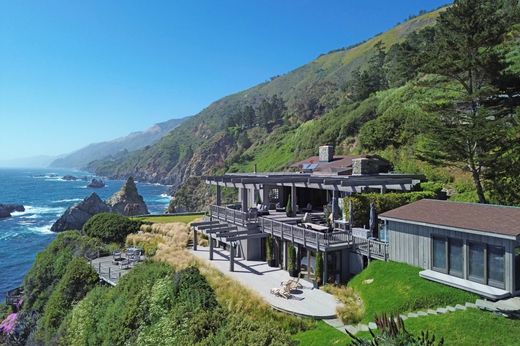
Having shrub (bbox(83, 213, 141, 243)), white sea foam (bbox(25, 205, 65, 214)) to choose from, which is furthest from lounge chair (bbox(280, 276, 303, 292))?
white sea foam (bbox(25, 205, 65, 214))

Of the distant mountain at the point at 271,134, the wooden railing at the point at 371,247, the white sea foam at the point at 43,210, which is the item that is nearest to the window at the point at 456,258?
the wooden railing at the point at 371,247

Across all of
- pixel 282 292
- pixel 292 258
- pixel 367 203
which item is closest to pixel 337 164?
pixel 367 203

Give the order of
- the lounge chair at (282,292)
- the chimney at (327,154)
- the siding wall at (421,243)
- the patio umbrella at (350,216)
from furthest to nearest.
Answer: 1. the chimney at (327,154)
2. the patio umbrella at (350,216)
3. the lounge chair at (282,292)
4. the siding wall at (421,243)

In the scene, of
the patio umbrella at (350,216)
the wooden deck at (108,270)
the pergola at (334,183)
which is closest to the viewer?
the patio umbrella at (350,216)

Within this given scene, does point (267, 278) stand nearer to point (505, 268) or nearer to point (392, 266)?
point (392, 266)

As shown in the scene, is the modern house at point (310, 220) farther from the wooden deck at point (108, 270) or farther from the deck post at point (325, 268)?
the wooden deck at point (108, 270)
